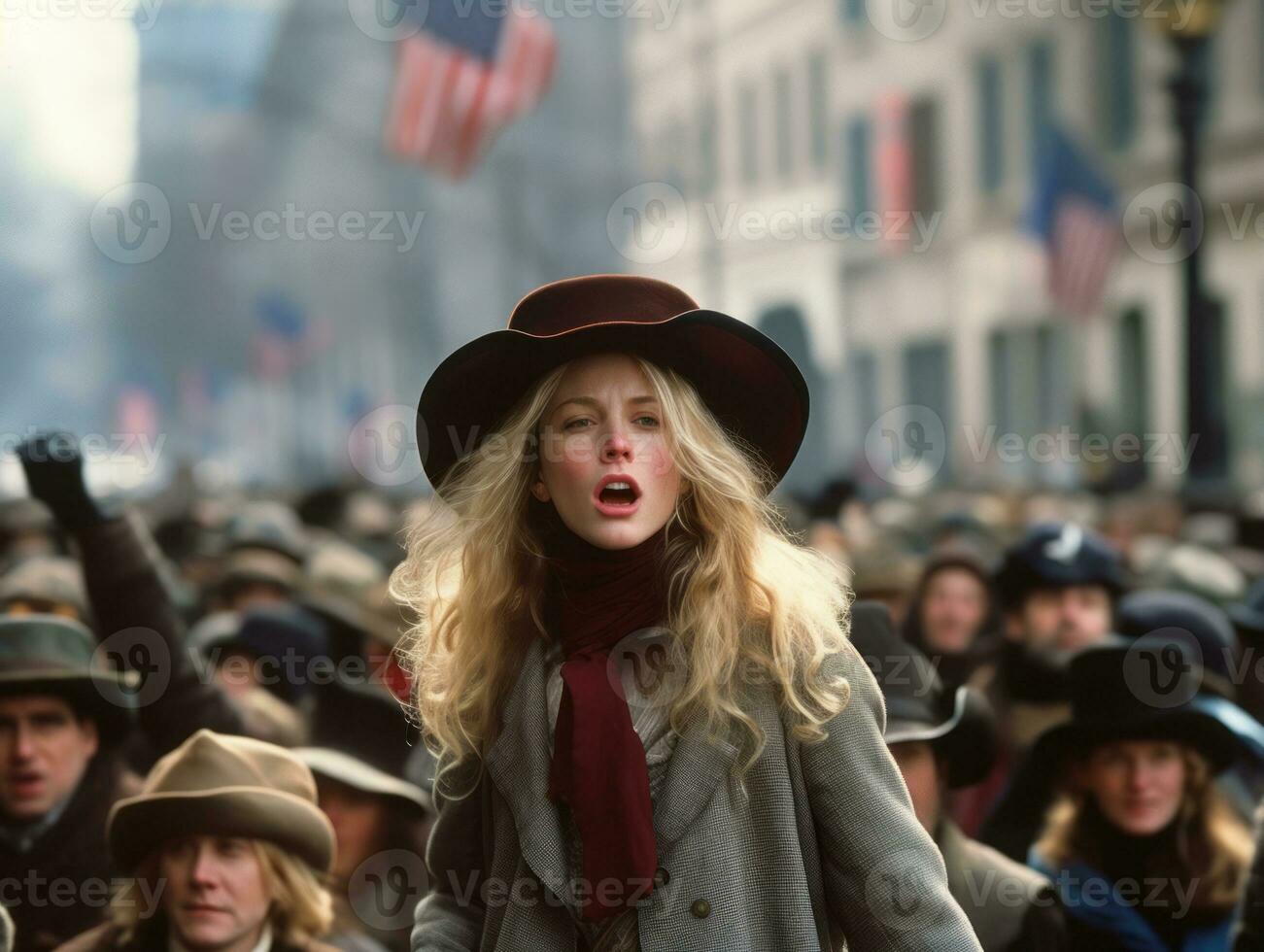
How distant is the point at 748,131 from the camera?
129 ft

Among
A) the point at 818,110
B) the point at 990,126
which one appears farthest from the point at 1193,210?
the point at 818,110

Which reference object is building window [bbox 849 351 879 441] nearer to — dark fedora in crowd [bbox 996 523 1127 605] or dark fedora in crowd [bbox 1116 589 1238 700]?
dark fedora in crowd [bbox 996 523 1127 605]

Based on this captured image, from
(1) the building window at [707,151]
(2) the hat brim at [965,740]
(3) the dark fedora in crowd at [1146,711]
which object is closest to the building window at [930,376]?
(1) the building window at [707,151]

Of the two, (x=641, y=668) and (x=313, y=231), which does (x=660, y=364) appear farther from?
(x=313, y=231)

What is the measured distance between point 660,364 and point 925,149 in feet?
105

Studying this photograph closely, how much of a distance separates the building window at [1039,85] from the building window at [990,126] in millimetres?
1092

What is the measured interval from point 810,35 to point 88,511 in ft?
113

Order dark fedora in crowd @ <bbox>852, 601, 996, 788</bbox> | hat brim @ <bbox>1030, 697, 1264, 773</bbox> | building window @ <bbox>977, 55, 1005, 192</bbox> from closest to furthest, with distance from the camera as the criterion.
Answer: dark fedora in crowd @ <bbox>852, 601, 996, 788</bbox>, hat brim @ <bbox>1030, 697, 1264, 773</bbox>, building window @ <bbox>977, 55, 1005, 192</bbox>

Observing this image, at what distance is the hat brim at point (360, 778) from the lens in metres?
5.34

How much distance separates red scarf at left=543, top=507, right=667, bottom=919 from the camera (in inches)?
117

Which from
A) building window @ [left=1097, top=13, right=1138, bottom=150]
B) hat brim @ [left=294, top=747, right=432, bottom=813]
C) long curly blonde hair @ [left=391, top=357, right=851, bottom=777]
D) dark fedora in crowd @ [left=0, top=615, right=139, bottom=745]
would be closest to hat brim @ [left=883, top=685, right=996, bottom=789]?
long curly blonde hair @ [left=391, top=357, right=851, bottom=777]

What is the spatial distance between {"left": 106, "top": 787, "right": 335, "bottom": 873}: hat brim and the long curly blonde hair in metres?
0.84

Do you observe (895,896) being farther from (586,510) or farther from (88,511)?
(88,511)

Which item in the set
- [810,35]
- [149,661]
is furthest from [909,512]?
[810,35]
